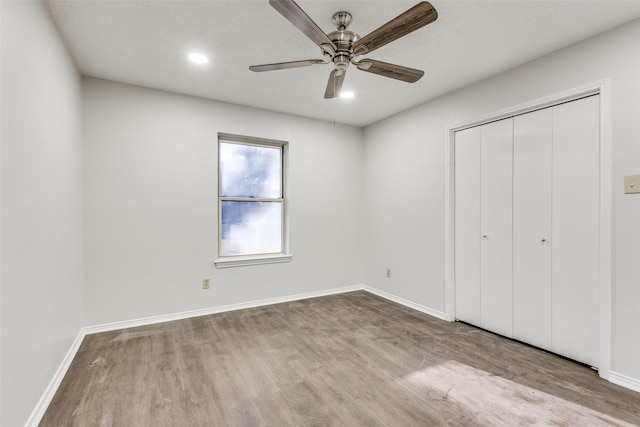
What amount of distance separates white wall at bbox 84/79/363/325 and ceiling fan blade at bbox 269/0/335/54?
2140 millimetres

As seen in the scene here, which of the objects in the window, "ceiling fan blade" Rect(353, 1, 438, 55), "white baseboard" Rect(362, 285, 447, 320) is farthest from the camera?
the window

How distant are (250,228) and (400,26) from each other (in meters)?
2.90

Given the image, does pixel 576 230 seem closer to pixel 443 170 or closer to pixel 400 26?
pixel 443 170

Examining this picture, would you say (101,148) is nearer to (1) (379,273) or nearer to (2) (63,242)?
(2) (63,242)

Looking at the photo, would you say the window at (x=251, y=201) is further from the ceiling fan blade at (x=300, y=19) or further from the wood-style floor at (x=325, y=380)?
the ceiling fan blade at (x=300, y=19)

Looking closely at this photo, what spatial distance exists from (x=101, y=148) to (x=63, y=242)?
113 centimetres

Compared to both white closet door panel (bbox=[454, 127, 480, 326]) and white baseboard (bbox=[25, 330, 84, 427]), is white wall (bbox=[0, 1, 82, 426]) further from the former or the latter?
white closet door panel (bbox=[454, 127, 480, 326])

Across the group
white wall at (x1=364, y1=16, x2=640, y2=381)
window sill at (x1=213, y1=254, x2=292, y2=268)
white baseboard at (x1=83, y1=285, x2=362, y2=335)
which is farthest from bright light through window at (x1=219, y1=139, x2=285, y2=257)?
white wall at (x1=364, y1=16, x2=640, y2=381)

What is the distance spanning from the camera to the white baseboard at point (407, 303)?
134 inches

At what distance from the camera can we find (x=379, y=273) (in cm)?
432

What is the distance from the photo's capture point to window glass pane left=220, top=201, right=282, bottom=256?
3.75 m

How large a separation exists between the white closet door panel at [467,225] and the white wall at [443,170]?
0.17 m

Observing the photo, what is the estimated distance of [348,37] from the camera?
1.92 metres

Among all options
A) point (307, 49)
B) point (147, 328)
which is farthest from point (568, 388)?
point (147, 328)
